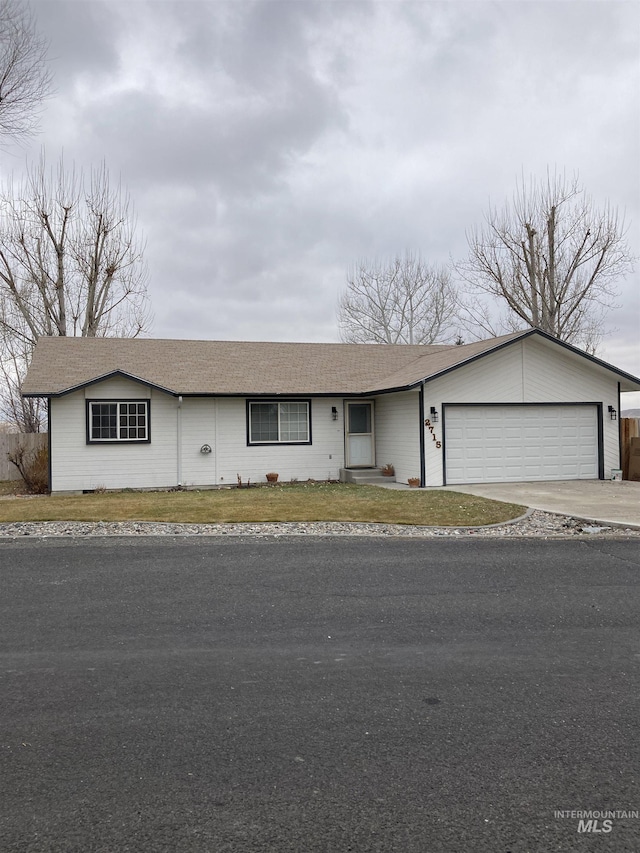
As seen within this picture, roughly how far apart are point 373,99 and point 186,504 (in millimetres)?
10953

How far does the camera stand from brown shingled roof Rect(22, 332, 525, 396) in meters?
17.4

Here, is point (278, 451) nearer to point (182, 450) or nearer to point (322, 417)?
point (322, 417)

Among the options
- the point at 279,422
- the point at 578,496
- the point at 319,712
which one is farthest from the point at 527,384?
the point at 319,712

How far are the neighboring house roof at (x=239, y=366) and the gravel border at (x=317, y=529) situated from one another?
6.33 meters

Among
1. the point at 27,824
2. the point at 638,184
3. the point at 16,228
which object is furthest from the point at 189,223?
the point at 27,824

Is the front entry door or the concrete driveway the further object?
the front entry door

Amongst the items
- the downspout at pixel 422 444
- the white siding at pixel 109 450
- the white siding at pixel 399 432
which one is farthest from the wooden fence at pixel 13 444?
the downspout at pixel 422 444

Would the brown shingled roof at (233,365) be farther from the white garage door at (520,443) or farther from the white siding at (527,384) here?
the white garage door at (520,443)

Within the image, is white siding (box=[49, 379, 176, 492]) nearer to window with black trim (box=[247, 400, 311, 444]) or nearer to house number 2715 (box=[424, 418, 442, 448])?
window with black trim (box=[247, 400, 311, 444])

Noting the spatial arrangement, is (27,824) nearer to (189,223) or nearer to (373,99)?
(373,99)

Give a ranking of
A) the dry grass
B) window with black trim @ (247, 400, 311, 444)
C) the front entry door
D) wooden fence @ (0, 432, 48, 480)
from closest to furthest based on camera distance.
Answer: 1. the dry grass
2. window with black trim @ (247, 400, 311, 444)
3. the front entry door
4. wooden fence @ (0, 432, 48, 480)

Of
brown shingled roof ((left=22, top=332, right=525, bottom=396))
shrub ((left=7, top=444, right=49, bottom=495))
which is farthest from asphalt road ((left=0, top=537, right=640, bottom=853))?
shrub ((left=7, top=444, right=49, bottom=495))

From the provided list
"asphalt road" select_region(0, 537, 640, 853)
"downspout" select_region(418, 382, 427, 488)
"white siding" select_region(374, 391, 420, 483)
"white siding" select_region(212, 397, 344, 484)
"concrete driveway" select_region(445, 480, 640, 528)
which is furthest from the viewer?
"white siding" select_region(212, 397, 344, 484)

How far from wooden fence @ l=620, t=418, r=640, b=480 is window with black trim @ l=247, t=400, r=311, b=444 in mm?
9408
